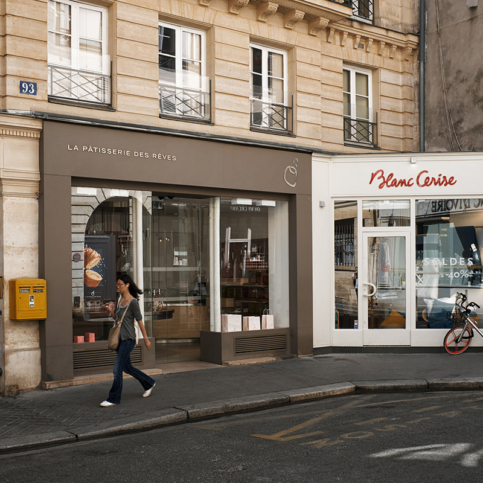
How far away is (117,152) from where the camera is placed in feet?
32.7

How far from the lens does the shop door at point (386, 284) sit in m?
12.7

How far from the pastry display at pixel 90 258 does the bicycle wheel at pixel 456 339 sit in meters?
6.82

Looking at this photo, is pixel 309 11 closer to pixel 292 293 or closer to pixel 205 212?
pixel 205 212

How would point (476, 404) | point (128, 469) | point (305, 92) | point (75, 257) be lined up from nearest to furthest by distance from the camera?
point (128, 469), point (476, 404), point (75, 257), point (305, 92)

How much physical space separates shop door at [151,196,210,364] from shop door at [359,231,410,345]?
10.9 feet

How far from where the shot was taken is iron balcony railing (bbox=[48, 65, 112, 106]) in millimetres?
9734

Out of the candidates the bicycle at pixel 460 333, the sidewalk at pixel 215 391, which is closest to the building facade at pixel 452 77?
the bicycle at pixel 460 333

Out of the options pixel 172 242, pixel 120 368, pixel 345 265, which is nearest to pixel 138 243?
pixel 172 242

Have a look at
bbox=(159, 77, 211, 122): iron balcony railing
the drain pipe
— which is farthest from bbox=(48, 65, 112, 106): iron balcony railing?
the drain pipe

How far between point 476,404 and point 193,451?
3999 millimetres

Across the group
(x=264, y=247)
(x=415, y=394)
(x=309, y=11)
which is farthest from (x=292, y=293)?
(x=309, y=11)

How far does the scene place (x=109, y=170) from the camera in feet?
32.5

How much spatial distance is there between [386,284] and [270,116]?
409cm

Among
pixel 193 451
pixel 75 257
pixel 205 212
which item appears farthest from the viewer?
pixel 205 212
